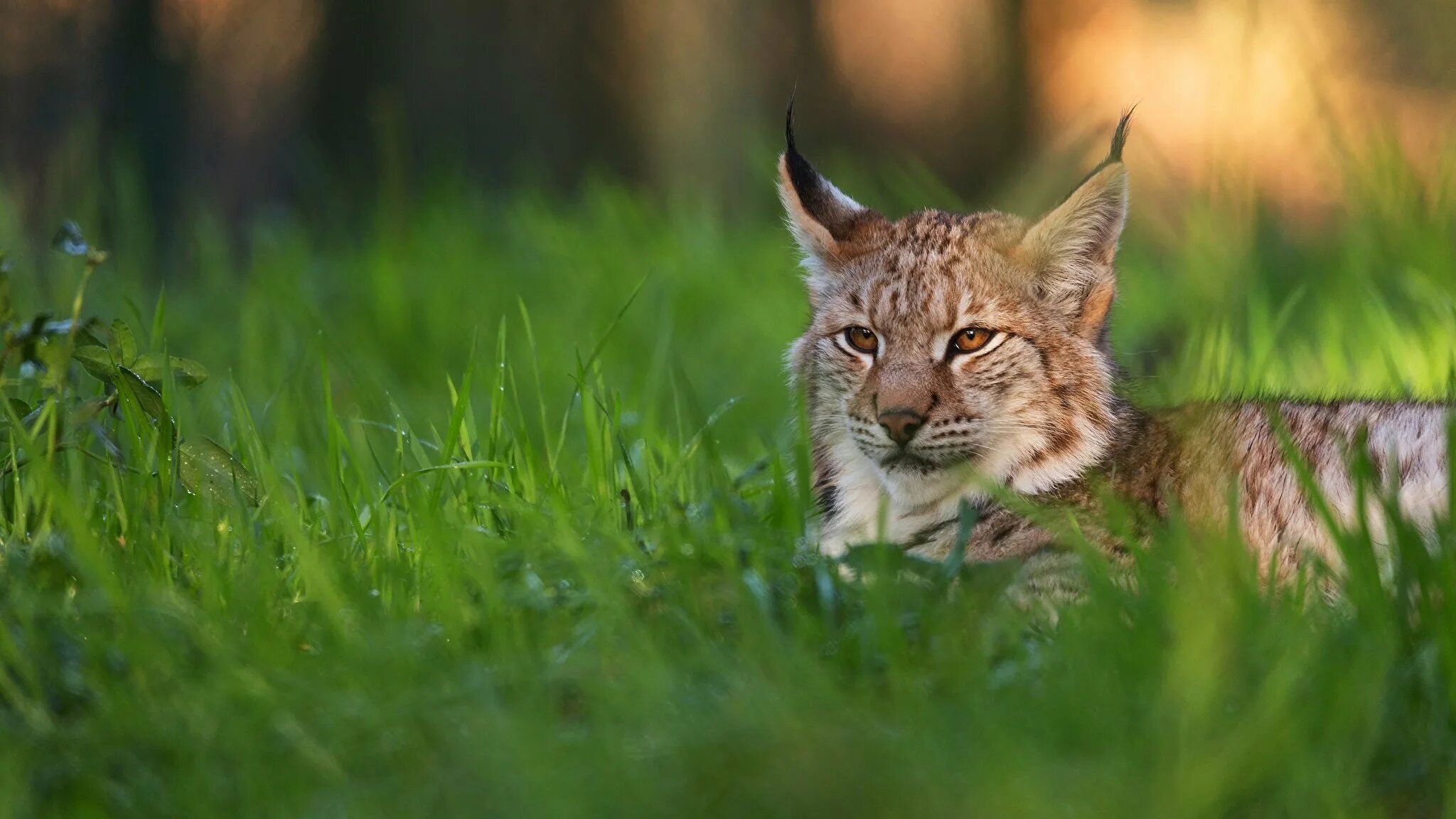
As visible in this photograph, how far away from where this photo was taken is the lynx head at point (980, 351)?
3.62 meters

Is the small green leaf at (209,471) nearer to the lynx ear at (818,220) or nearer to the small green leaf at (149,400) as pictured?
the small green leaf at (149,400)

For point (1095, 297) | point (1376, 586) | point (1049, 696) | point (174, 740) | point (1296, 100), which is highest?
point (1296, 100)

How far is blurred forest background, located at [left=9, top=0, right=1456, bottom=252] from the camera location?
27.1 ft

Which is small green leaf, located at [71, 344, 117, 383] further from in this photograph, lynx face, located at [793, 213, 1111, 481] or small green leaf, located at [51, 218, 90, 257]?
lynx face, located at [793, 213, 1111, 481]

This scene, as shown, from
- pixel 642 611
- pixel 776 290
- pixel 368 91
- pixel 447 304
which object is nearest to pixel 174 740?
pixel 642 611

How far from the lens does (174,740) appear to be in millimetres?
2271

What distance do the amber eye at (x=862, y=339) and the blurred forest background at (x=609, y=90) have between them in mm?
2081

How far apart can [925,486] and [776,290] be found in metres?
3.65

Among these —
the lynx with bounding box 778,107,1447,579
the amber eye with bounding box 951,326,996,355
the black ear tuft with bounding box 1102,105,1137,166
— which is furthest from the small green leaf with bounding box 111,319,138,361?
the black ear tuft with bounding box 1102,105,1137,166

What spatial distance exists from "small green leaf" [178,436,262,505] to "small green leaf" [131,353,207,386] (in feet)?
0.72

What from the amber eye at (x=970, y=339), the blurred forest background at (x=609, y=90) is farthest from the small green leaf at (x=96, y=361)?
the blurred forest background at (x=609, y=90)

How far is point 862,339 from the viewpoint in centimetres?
393

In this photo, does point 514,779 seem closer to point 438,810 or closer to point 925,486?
point 438,810

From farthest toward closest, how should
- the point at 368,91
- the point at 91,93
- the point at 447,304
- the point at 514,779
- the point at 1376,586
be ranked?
the point at 368,91, the point at 91,93, the point at 447,304, the point at 1376,586, the point at 514,779
